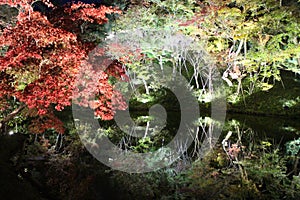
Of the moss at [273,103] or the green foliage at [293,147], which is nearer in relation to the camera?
the green foliage at [293,147]

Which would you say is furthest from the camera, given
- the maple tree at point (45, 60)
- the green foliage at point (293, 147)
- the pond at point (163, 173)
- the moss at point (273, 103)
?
the moss at point (273, 103)

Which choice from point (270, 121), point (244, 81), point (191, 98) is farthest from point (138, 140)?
point (244, 81)

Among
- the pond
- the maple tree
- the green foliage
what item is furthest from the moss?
the maple tree

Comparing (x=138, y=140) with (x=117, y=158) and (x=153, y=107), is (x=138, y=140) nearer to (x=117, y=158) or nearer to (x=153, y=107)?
(x=117, y=158)

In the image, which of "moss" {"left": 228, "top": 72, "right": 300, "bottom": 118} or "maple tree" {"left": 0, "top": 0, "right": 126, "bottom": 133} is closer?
"maple tree" {"left": 0, "top": 0, "right": 126, "bottom": 133}

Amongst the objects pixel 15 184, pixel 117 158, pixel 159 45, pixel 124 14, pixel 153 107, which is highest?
pixel 124 14

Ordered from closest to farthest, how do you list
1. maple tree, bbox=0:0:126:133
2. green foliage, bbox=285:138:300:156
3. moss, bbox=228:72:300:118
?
1. maple tree, bbox=0:0:126:133
2. green foliage, bbox=285:138:300:156
3. moss, bbox=228:72:300:118

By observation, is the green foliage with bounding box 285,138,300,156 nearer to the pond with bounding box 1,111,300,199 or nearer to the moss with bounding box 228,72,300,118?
the pond with bounding box 1,111,300,199

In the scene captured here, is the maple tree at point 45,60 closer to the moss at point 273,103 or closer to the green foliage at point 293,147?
the green foliage at point 293,147

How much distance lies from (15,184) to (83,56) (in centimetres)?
309

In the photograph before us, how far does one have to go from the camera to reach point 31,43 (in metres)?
5.57

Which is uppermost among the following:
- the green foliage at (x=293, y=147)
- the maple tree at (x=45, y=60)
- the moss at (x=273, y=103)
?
the maple tree at (x=45, y=60)

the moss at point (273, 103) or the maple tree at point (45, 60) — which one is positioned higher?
the maple tree at point (45, 60)

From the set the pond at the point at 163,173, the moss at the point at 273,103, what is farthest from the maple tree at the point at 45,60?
the moss at the point at 273,103
